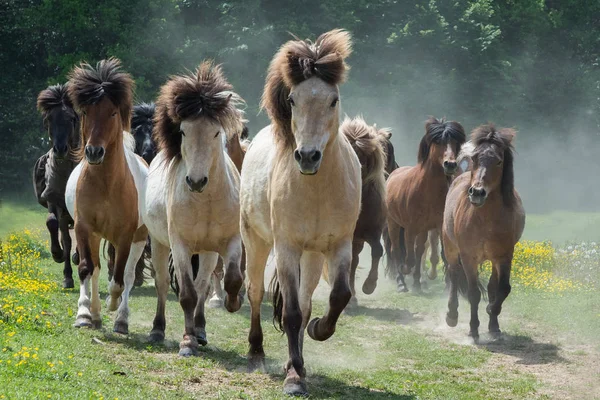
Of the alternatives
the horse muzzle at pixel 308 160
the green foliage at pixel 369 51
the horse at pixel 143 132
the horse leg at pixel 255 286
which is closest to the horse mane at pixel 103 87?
the horse leg at pixel 255 286

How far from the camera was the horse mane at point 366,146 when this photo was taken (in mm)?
12352

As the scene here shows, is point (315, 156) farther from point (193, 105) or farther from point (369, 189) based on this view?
point (369, 189)

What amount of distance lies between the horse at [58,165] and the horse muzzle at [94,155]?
2826mm

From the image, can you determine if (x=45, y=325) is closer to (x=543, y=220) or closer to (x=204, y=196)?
(x=204, y=196)

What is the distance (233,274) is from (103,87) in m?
2.57

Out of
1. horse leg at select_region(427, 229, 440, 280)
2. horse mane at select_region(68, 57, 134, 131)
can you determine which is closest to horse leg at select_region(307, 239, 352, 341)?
horse mane at select_region(68, 57, 134, 131)

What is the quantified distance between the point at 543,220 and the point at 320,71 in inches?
1050

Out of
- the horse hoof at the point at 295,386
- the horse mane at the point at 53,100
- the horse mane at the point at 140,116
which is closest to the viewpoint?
the horse hoof at the point at 295,386

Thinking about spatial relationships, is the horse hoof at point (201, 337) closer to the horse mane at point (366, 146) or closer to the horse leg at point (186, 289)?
the horse leg at point (186, 289)

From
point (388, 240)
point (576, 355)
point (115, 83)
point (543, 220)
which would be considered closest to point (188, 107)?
point (115, 83)

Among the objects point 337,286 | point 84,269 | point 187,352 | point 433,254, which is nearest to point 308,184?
point 337,286

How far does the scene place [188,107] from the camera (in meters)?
8.44

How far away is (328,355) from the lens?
9211 millimetres

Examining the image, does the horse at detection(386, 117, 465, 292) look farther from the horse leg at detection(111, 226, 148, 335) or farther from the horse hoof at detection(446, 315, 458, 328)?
the horse leg at detection(111, 226, 148, 335)
